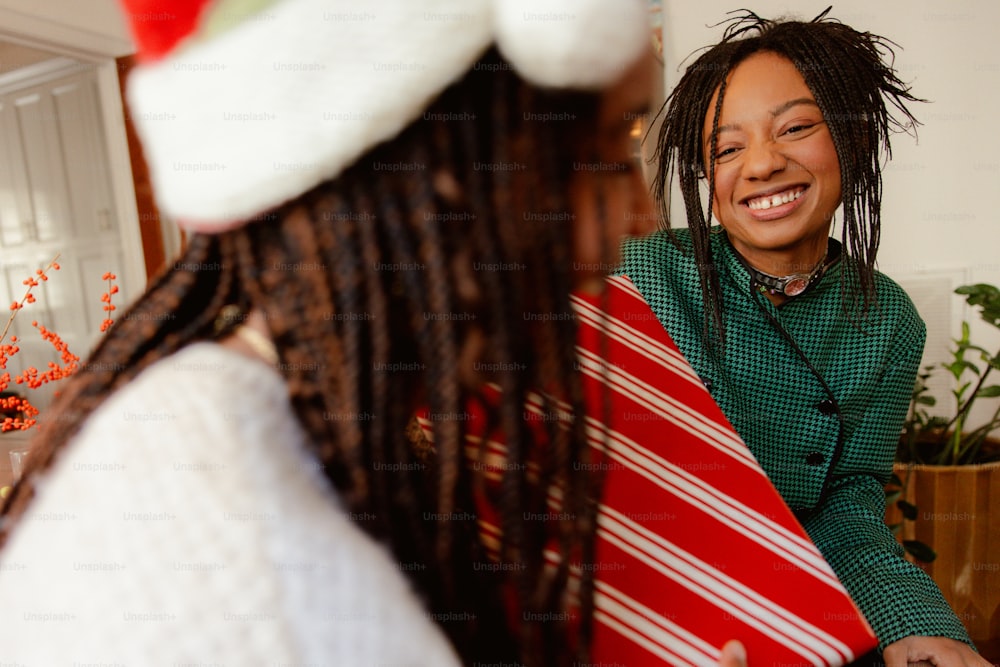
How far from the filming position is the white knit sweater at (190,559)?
29cm

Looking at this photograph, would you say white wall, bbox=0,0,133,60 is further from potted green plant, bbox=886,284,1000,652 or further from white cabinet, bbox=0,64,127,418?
potted green plant, bbox=886,284,1000,652

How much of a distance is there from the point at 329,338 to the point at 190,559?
4.8 inches

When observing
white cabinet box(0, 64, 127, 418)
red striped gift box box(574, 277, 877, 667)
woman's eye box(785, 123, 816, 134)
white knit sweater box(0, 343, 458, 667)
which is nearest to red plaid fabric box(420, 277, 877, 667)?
red striped gift box box(574, 277, 877, 667)

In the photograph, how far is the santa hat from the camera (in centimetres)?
31

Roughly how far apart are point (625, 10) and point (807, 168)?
2.23 feet

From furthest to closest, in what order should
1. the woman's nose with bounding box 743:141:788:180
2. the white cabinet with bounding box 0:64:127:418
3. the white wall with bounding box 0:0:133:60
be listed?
the white cabinet with bounding box 0:64:127:418 → the white wall with bounding box 0:0:133:60 → the woman's nose with bounding box 743:141:788:180

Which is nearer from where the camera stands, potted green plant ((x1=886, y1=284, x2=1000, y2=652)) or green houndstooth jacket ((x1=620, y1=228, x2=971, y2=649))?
green houndstooth jacket ((x1=620, y1=228, x2=971, y2=649))

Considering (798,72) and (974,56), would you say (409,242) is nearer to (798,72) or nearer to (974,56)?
(798,72)

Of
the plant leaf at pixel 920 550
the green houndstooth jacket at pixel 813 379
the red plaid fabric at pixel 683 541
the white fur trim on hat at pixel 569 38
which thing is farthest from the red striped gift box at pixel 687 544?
the plant leaf at pixel 920 550

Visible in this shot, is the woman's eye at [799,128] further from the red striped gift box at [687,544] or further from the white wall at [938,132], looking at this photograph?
the white wall at [938,132]

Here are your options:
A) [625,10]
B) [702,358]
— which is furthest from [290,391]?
[702,358]

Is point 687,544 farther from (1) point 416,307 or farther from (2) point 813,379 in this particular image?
(2) point 813,379

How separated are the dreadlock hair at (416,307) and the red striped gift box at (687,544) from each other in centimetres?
10

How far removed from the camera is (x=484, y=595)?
417 millimetres
